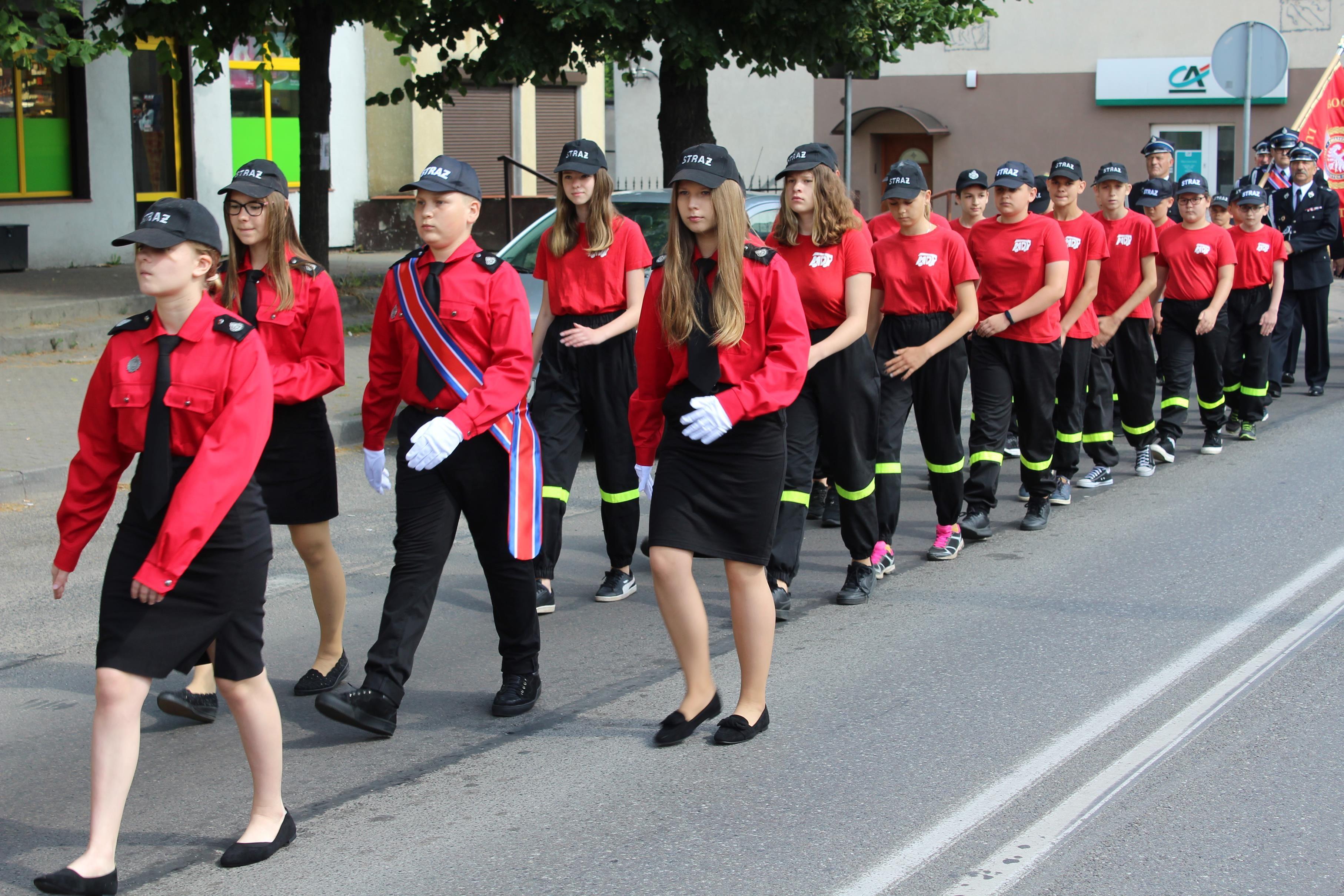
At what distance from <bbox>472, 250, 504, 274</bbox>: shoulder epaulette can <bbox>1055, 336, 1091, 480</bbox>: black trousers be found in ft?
15.1

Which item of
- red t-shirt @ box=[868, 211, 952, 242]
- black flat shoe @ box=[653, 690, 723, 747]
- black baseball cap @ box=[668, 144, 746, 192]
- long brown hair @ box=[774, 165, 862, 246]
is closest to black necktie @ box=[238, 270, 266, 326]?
black baseball cap @ box=[668, 144, 746, 192]

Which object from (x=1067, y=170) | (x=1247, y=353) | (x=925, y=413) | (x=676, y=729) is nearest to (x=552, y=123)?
(x=1247, y=353)

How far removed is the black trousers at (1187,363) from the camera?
10289mm

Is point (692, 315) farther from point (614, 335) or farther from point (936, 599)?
point (936, 599)

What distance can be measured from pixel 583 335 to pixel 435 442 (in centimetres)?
202

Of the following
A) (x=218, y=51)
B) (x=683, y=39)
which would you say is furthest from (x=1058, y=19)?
(x=218, y=51)

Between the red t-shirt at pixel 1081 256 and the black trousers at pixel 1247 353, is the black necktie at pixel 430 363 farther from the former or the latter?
the black trousers at pixel 1247 353

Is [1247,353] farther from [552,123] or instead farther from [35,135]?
[552,123]

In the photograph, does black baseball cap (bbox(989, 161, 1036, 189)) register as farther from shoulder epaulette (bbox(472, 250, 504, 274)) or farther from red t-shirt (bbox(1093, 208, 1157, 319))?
shoulder epaulette (bbox(472, 250, 504, 274))

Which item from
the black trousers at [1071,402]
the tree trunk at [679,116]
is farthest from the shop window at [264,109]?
the black trousers at [1071,402]

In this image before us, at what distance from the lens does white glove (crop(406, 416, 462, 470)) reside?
178 inches

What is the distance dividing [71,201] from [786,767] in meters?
16.4

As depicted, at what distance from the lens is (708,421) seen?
4574 mm

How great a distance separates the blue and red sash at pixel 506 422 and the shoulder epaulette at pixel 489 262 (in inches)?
7.9
